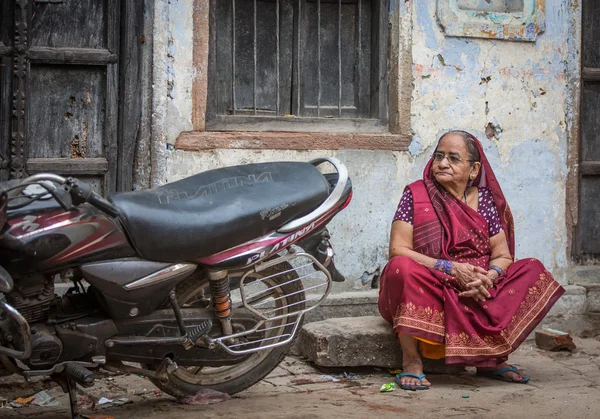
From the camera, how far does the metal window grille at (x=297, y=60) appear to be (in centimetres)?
527

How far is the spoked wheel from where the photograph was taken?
388cm

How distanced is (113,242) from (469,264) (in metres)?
2.01

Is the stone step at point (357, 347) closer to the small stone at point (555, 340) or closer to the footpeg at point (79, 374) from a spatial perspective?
the small stone at point (555, 340)

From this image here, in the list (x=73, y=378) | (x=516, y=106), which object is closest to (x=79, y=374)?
(x=73, y=378)

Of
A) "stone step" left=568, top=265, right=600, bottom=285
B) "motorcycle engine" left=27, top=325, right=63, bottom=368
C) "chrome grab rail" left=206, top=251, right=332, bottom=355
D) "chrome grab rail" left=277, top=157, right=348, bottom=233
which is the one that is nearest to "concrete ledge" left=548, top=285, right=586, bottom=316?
"stone step" left=568, top=265, right=600, bottom=285

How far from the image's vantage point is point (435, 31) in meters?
5.47

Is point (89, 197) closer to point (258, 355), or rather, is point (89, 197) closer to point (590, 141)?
point (258, 355)

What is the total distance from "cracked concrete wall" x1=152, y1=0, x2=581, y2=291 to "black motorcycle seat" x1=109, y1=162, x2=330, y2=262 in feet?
4.45

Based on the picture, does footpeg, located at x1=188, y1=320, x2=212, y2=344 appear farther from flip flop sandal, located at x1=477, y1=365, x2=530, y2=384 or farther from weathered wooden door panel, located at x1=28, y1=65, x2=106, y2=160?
flip flop sandal, located at x1=477, y1=365, x2=530, y2=384

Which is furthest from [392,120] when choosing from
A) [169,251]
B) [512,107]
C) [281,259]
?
[169,251]

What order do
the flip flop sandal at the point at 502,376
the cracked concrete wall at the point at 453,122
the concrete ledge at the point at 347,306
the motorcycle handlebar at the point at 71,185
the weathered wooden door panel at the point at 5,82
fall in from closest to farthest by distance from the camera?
the motorcycle handlebar at the point at 71,185, the flip flop sandal at the point at 502,376, the weathered wooden door panel at the point at 5,82, the cracked concrete wall at the point at 453,122, the concrete ledge at the point at 347,306

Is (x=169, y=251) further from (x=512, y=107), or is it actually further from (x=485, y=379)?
(x=512, y=107)

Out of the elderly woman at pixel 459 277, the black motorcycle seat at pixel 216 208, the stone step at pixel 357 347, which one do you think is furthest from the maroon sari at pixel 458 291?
the black motorcycle seat at pixel 216 208

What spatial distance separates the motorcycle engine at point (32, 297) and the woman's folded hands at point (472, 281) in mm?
2087
